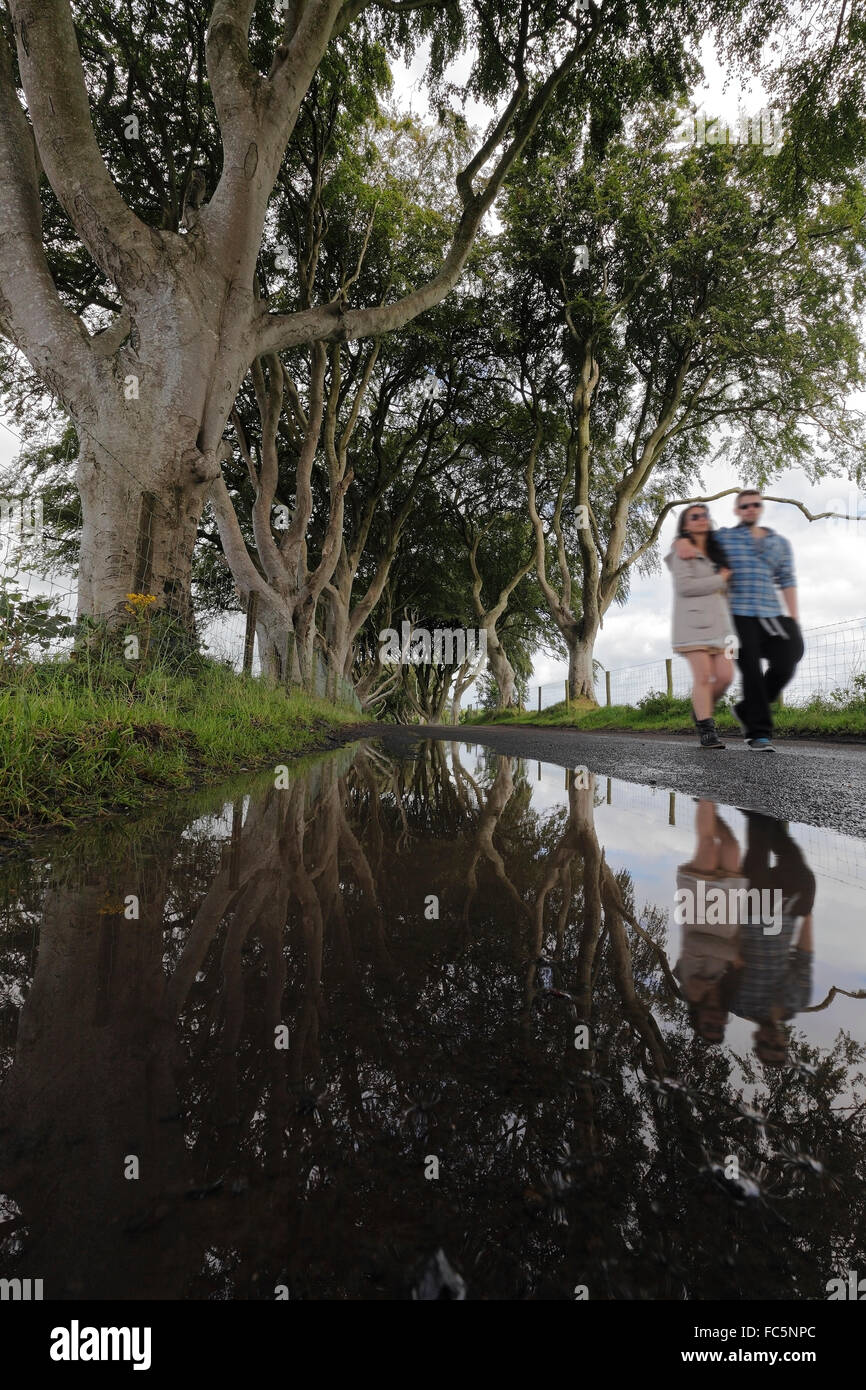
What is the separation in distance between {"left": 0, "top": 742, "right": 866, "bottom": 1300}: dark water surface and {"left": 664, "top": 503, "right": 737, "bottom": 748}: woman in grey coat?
3265 millimetres

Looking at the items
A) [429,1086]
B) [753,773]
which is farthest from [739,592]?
[429,1086]

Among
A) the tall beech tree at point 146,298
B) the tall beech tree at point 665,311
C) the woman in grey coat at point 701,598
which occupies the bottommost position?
the woman in grey coat at point 701,598

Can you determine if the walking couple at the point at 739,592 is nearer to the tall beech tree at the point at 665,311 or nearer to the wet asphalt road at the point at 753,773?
the wet asphalt road at the point at 753,773

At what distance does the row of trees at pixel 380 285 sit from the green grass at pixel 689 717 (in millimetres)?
1500

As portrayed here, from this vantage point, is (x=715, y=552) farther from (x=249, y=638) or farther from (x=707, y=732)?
(x=249, y=638)

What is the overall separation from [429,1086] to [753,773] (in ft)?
15.6

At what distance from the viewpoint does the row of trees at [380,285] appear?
216 inches

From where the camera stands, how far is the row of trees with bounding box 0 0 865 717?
5.50 metres

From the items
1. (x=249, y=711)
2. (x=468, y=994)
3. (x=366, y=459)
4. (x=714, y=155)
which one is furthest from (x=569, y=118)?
(x=468, y=994)

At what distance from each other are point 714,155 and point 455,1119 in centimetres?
1799

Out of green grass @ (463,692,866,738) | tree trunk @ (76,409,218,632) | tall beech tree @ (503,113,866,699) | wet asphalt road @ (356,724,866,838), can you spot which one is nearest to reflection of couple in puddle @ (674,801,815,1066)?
wet asphalt road @ (356,724,866,838)

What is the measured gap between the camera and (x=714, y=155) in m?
13.2

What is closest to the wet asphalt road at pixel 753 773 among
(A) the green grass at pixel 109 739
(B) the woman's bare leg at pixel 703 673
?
(B) the woman's bare leg at pixel 703 673
